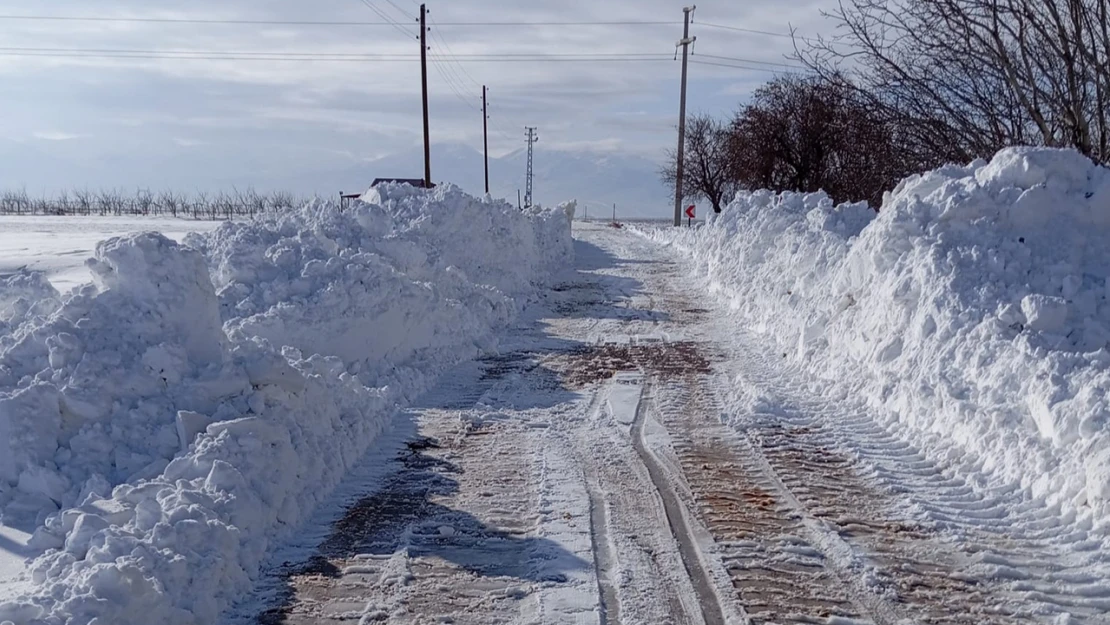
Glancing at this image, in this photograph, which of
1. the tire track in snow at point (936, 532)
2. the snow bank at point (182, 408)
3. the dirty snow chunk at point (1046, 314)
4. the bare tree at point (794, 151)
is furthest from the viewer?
the bare tree at point (794, 151)

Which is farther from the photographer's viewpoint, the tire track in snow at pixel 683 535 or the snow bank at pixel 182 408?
the tire track in snow at pixel 683 535

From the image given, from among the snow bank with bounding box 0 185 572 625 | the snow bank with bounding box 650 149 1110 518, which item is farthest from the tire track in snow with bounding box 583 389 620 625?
the snow bank with bounding box 650 149 1110 518

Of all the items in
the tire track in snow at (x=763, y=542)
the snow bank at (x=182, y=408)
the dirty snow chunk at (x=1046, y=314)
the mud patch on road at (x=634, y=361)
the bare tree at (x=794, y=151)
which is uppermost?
the bare tree at (x=794, y=151)

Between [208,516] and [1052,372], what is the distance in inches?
228

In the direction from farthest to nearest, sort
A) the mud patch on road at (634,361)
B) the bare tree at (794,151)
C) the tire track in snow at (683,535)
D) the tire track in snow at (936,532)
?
the bare tree at (794,151)
the mud patch on road at (634,361)
the tire track in snow at (936,532)
the tire track in snow at (683,535)

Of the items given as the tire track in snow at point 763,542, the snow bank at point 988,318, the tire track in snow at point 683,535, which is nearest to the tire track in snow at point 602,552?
the tire track in snow at point 683,535

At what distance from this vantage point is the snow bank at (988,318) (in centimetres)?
686

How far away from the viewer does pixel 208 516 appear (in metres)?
5.46

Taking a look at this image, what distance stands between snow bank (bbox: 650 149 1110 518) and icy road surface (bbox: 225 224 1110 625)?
0.38 meters

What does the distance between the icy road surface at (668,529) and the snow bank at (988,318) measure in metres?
0.38

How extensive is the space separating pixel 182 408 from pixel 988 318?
21.2ft

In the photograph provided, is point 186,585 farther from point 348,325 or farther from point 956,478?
point 348,325

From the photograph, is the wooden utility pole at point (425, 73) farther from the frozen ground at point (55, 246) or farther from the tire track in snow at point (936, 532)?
the tire track in snow at point (936, 532)

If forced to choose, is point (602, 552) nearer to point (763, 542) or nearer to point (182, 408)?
point (763, 542)
